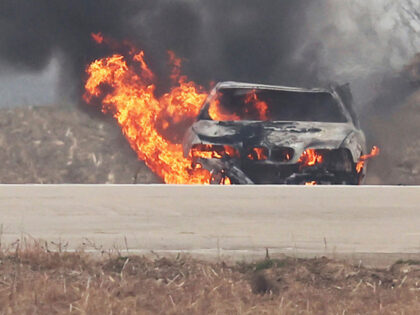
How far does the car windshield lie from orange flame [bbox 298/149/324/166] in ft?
3.57

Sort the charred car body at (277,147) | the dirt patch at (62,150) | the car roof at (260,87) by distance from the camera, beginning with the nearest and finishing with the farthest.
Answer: the charred car body at (277,147)
the car roof at (260,87)
the dirt patch at (62,150)

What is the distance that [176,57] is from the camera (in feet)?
73.1

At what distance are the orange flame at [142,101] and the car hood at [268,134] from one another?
2.64 meters

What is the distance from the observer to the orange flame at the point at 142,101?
2028 cm

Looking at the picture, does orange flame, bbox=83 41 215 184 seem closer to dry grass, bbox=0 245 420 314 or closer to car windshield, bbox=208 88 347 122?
car windshield, bbox=208 88 347 122

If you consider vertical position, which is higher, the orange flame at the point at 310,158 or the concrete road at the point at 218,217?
the concrete road at the point at 218,217

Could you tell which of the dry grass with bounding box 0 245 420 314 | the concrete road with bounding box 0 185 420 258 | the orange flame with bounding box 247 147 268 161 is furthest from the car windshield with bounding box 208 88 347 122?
the dry grass with bounding box 0 245 420 314

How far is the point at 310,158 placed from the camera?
17.1m

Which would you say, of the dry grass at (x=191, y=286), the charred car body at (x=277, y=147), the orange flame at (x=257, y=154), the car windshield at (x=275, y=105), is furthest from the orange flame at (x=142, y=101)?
the dry grass at (x=191, y=286)

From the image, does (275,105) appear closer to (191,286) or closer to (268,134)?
(268,134)

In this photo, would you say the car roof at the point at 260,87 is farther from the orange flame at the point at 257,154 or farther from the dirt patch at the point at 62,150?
the dirt patch at the point at 62,150

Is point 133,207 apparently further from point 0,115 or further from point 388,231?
point 0,115

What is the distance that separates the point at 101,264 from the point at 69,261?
31cm

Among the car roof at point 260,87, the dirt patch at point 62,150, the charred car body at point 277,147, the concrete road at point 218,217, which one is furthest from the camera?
the dirt patch at point 62,150
